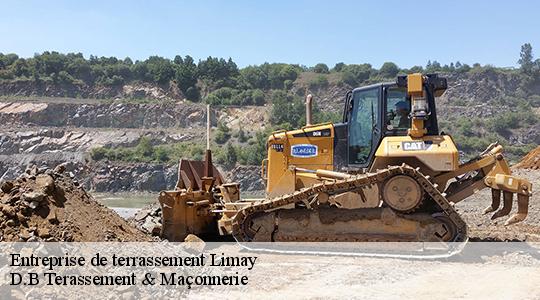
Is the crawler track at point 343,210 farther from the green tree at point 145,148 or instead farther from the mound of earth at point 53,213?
the green tree at point 145,148

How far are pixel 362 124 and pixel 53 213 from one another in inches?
196

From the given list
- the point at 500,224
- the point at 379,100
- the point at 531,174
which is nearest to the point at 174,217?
the point at 379,100

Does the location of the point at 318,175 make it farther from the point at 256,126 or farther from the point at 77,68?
the point at 77,68

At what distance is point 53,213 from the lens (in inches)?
337

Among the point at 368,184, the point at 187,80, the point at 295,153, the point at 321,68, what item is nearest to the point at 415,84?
the point at 368,184

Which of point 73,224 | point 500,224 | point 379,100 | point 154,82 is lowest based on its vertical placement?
point 500,224

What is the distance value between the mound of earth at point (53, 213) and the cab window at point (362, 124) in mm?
3698

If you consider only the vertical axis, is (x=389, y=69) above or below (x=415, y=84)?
above

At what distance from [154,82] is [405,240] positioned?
9692 cm

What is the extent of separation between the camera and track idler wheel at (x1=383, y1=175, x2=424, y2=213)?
9.10 metres

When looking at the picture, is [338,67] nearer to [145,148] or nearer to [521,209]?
[145,148]

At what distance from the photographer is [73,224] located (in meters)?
8.54

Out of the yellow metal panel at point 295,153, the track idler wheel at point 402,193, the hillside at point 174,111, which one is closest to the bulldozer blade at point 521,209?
the track idler wheel at point 402,193

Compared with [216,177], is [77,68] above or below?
above
